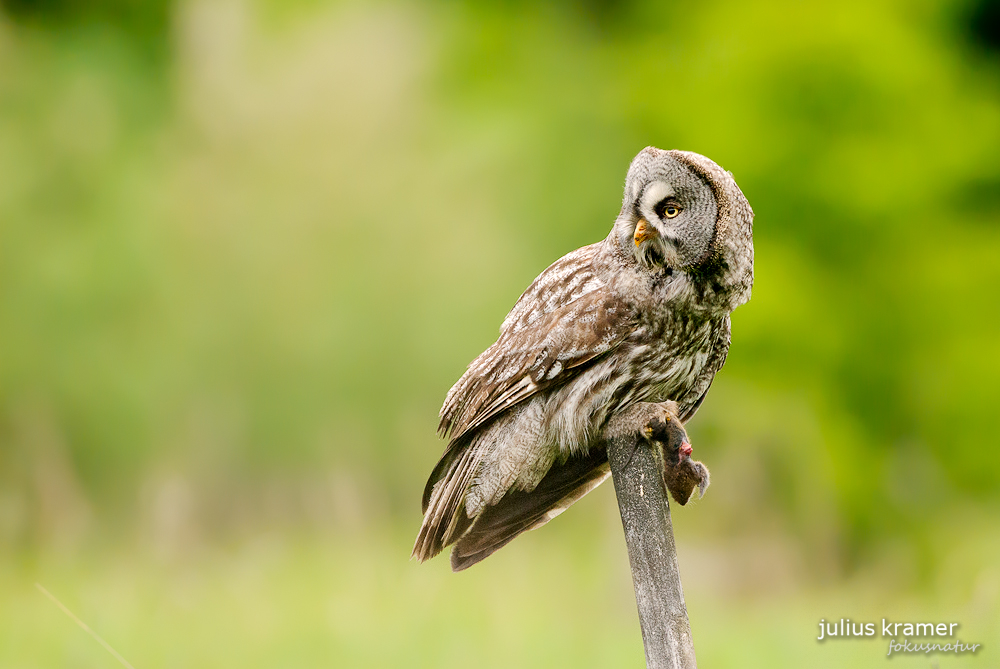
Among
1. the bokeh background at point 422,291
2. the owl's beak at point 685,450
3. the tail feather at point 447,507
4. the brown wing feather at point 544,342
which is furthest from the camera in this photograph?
the bokeh background at point 422,291

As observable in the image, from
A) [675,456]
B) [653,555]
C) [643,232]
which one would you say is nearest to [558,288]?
[643,232]

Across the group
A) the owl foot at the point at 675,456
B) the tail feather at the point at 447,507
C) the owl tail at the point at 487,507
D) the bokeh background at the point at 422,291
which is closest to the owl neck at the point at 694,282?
the owl foot at the point at 675,456

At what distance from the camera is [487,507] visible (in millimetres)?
2184

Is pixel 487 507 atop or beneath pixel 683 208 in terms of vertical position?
beneath

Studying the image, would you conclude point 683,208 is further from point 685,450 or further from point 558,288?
point 685,450

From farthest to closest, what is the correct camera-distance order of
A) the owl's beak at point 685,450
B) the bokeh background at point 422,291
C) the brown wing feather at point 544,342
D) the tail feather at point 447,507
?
the bokeh background at point 422,291
the tail feather at point 447,507
the brown wing feather at point 544,342
the owl's beak at point 685,450

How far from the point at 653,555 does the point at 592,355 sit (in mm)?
419

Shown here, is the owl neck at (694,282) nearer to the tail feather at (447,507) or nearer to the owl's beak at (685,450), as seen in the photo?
the owl's beak at (685,450)

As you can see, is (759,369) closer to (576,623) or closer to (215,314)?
(576,623)

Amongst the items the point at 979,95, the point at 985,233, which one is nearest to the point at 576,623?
the point at 985,233

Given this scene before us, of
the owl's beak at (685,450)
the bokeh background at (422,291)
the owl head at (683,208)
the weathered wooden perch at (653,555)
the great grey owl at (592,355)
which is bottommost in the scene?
the weathered wooden perch at (653,555)

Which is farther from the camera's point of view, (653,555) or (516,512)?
(516,512)

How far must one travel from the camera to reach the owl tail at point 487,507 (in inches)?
85.0

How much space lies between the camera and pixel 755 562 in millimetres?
5754
